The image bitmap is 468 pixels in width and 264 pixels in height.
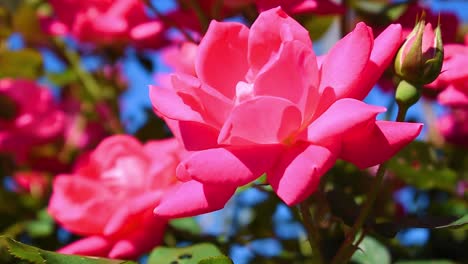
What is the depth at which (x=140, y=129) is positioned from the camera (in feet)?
3.92

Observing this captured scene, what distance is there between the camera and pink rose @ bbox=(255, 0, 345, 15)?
2.24 ft

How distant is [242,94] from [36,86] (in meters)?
0.79

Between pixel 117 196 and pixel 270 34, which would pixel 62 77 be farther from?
pixel 270 34

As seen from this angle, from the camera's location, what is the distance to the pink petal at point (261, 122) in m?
0.52

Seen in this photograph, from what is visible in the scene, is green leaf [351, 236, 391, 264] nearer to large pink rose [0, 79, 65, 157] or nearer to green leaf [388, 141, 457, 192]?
green leaf [388, 141, 457, 192]

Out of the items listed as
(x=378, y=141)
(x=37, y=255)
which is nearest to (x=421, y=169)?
(x=378, y=141)

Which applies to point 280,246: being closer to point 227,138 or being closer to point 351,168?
point 351,168

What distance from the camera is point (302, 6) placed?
2.40ft

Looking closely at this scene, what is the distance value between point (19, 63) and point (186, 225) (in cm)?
44

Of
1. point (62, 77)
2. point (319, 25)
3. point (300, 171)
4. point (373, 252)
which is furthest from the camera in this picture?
point (62, 77)

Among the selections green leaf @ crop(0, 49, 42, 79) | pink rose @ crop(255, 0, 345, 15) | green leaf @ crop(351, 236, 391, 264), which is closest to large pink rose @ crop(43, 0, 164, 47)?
green leaf @ crop(0, 49, 42, 79)

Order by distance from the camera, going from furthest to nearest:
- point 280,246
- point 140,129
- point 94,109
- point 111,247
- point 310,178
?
point 94,109
point 140,129
point 280,246
point 111,247
point 310,178

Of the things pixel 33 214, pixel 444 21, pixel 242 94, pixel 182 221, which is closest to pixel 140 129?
pixel 33 214

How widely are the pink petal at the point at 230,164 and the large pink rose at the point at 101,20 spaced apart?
21.2 inches
